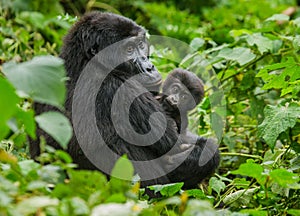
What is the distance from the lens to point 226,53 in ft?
13.6

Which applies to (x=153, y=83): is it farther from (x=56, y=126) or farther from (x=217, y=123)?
(x=56, y=126)

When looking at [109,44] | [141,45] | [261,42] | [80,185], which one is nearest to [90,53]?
[109,44]

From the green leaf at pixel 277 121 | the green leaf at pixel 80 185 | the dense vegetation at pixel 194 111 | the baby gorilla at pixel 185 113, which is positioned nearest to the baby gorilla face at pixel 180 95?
the baby gorilla at pixel 185 113

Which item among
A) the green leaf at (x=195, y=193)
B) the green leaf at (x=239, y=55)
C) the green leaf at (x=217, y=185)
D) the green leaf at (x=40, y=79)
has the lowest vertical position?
the green leaf at (x=217, y=185)

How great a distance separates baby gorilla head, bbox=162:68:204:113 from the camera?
3938 millimetres

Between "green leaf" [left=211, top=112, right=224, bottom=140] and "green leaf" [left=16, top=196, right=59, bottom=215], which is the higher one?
"green leaf" [left=16, top=196, right=59, bottom=215]

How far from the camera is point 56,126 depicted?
5.72ft

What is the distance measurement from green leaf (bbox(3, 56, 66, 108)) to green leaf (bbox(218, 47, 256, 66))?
2433mm

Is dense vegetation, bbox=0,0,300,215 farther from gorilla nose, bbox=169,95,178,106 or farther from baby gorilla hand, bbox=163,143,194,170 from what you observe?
gorilla nose, bbox=169,95,178,106

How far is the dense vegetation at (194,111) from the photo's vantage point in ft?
5.59

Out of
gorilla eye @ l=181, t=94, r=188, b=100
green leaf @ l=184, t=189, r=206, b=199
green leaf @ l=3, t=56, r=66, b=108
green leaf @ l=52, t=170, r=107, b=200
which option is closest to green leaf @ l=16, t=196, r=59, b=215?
green leaf @ l=52, t=170, r=107, b=200

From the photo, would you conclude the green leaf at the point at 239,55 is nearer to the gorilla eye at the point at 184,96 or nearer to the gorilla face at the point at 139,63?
the gorilla eye at the point at 184,96

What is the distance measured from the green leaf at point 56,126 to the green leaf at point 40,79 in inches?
3.1

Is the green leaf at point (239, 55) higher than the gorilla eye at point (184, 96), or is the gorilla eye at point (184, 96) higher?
the green leaf at point (239, 55)
